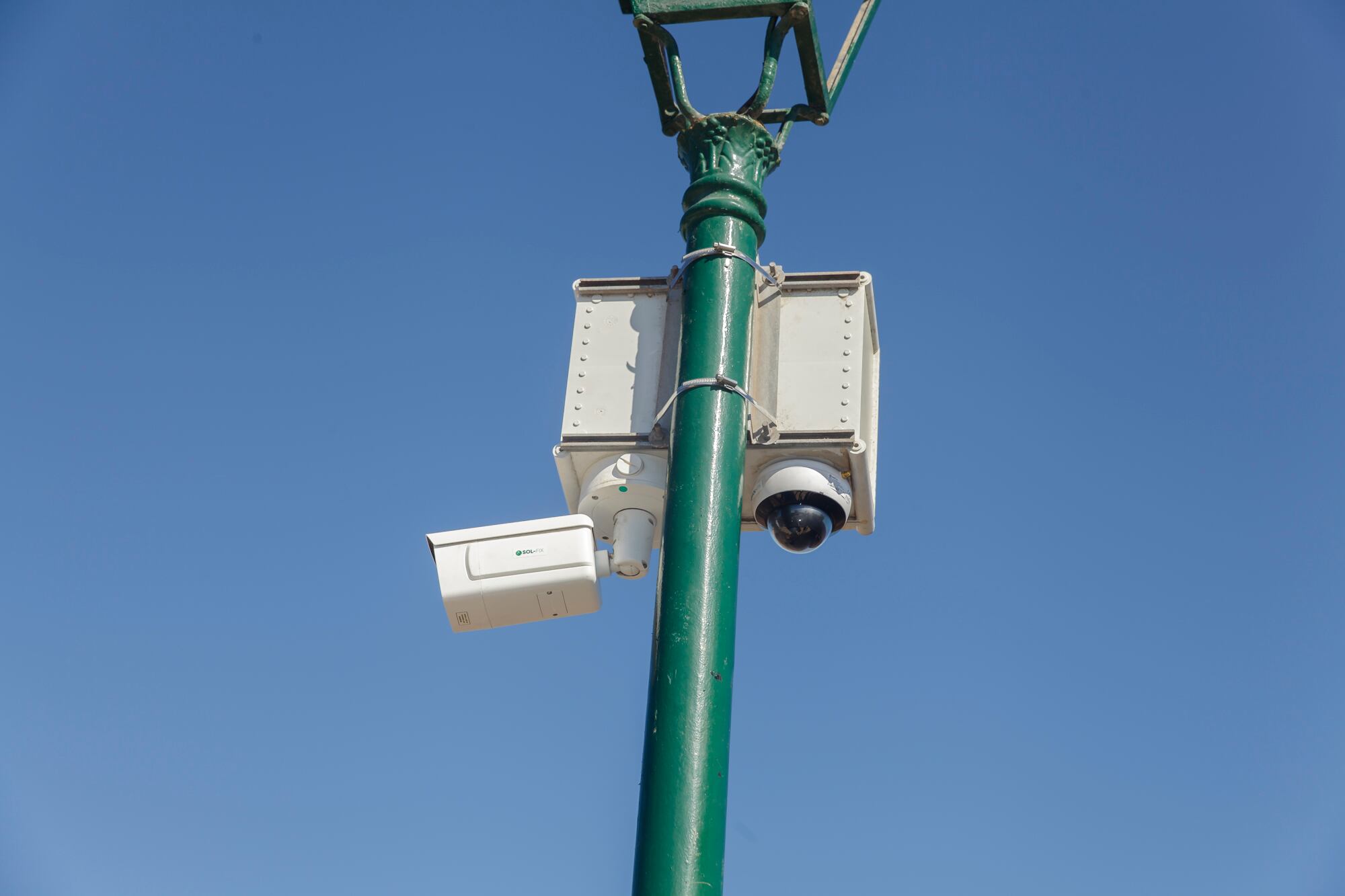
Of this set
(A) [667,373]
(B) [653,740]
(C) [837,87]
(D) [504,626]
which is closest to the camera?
(B) [653,740]

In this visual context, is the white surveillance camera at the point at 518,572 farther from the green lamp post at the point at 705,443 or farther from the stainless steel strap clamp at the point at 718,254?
the stainless steel strap clamp at the point at 718,254

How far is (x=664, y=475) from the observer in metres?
3.96

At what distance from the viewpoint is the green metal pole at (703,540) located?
9.93 ft

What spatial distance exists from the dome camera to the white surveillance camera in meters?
0.48

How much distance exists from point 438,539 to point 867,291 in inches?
57.9

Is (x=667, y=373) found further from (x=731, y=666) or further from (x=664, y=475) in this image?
(x=731, y=666)

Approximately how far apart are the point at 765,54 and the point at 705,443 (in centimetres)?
145

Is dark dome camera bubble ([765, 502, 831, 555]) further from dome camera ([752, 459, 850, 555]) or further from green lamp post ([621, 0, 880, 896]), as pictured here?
green lamp post ([621, 0, 880, 896])

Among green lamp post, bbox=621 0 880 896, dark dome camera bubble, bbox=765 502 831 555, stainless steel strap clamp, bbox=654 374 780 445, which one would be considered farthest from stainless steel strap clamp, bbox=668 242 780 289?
dark dome camera bubble, bbox=765 502 831 555

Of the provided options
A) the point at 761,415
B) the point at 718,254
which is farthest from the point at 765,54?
the point at 761,415

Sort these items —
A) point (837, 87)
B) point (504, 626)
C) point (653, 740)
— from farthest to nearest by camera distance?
point (837, 87) < point (504, 626) < point (653, 740)

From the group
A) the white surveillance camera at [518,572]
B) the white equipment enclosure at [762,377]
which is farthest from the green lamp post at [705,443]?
the white surveillance camera at [518,572]

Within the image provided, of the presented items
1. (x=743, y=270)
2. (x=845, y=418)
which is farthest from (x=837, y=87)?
(x=845, y=418)

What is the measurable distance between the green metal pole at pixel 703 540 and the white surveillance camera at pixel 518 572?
378 mm
